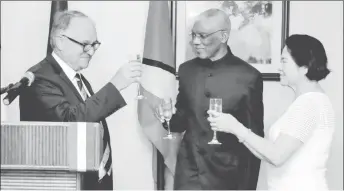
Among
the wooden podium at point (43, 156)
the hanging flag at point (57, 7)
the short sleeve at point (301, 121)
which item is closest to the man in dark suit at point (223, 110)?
the short sleeve at point (301, 121)

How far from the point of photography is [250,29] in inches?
109

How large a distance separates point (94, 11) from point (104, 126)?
2.25 feet

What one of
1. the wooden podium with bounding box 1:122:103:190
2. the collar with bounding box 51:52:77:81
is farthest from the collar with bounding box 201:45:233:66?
the wooden podium with bounding box 1:122:103:190

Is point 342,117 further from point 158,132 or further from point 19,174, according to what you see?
point 19,174

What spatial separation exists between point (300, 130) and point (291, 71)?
0.31m

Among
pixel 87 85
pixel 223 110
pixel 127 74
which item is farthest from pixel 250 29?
pixel 87 85

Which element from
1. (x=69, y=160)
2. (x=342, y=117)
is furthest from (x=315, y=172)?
(x=69, y=160)

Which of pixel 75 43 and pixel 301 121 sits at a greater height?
pixel 75 43

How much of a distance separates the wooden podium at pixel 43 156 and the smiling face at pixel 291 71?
3.29ft

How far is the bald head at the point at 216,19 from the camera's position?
2652 mm

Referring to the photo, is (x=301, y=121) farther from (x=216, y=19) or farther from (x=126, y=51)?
(x=126, y=51)

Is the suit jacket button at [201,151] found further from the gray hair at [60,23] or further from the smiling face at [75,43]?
the gray hair at [60,23]

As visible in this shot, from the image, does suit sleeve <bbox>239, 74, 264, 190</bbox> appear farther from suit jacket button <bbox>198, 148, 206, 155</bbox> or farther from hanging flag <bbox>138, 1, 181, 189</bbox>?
hanging flag <bbox>138, 1, 181, 189</bbox>

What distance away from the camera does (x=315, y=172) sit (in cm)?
217
